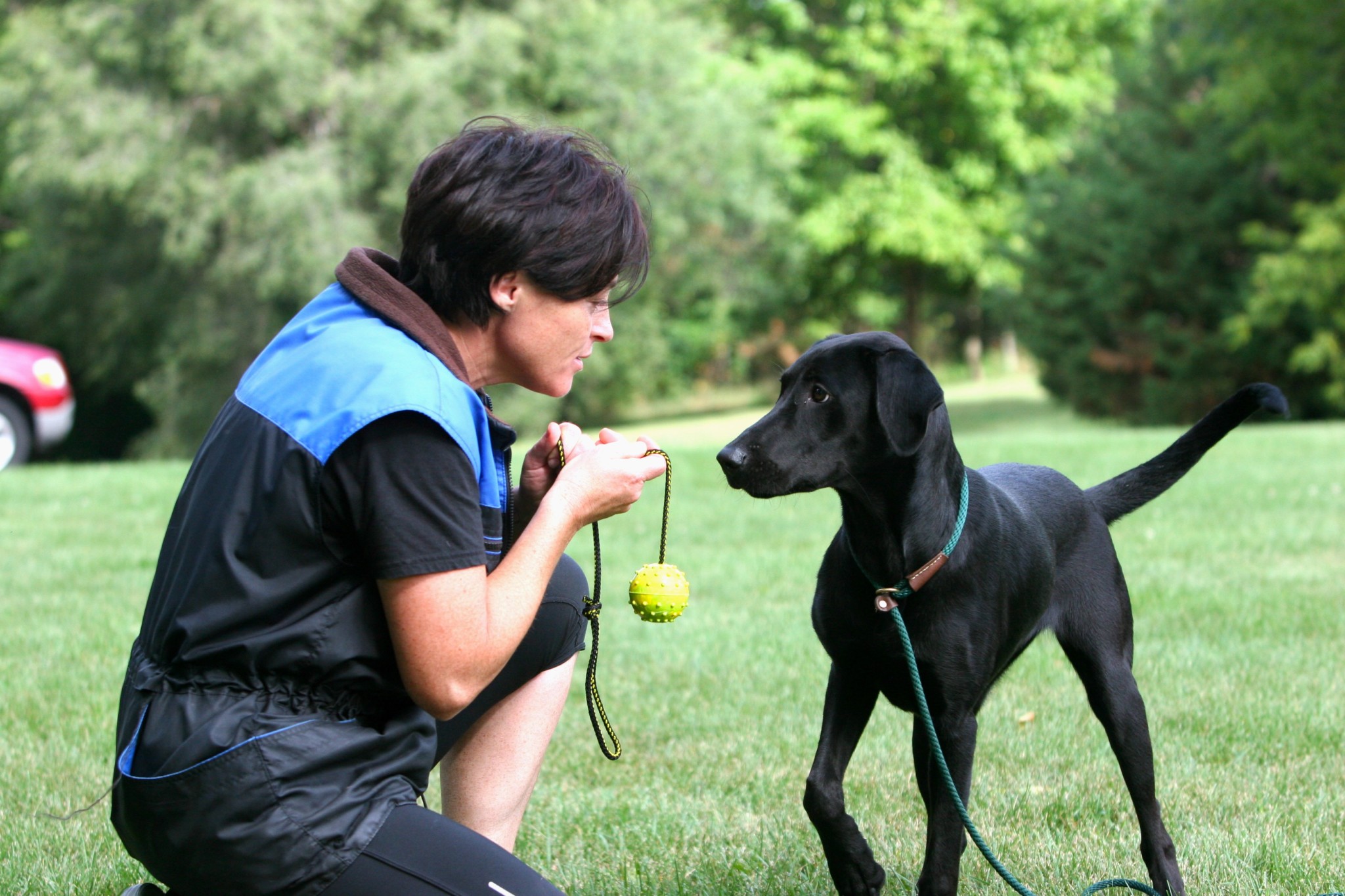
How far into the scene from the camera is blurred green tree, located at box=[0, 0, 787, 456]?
20078 millimetres

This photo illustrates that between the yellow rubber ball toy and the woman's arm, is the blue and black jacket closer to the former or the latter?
the woman's arm

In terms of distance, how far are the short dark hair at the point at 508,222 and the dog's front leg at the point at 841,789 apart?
119cm

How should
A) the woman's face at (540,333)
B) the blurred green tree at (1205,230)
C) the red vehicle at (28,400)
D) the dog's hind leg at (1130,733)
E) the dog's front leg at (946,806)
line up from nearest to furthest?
the woman's face at (540,333) → the dog's front leg at (946,806) → the dog's hind leg at (1130,733) → the red vehicle at (28,400) → the blurred green tree at (1205,230)

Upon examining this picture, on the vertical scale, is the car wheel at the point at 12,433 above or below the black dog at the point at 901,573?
below

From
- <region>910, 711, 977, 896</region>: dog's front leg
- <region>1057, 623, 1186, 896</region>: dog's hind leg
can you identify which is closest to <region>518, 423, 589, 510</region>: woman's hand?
<region>910, 711, 977, 896</region>: dog's front leg

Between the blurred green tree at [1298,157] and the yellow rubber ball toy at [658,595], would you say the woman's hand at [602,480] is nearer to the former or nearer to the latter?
the yellow rubber ball toy at [658,595]

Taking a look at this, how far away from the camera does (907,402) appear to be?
9.36 feet

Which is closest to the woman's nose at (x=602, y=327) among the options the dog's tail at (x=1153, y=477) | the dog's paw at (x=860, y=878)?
the dog's paw at (x=860, y=878)

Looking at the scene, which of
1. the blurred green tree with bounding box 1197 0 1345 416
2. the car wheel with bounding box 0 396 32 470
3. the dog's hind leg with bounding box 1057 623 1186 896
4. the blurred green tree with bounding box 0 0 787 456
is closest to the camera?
the dog's hind leg with bounding box 1057 623 1186 896

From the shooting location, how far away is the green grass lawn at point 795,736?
323 cm

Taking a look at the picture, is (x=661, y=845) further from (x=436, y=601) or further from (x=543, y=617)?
(x=436, y=601)

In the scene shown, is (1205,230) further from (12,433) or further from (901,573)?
(901,573)

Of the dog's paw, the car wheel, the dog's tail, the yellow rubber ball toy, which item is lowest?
the car wheel

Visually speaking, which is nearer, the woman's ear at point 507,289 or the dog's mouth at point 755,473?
the woman's ear at point 507,289
